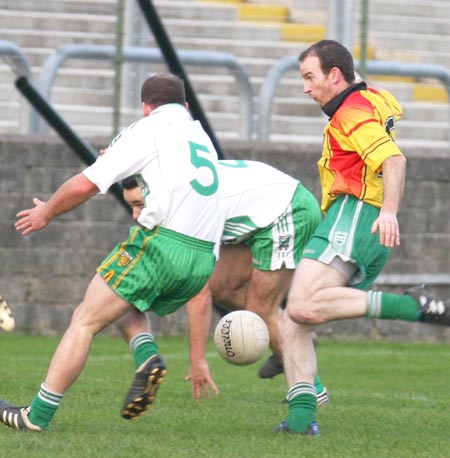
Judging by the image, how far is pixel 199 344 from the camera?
899 centimetres

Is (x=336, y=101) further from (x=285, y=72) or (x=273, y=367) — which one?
(x=285, y=72)

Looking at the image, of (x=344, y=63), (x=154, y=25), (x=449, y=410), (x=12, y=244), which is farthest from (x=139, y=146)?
(x=12, y=244)

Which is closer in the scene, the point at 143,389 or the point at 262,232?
the point at 143,389

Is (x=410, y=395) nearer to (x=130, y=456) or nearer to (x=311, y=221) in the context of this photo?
(x=311, y=221)

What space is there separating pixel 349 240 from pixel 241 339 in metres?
0.86

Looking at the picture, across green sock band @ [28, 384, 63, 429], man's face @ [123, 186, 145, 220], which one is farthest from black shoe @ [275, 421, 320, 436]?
man's face @ [123, 186, 145, 220]

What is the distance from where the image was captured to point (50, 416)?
7523 millimetres

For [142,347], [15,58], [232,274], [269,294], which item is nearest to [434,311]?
[142,347]

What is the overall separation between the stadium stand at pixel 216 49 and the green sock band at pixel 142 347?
5.88 m

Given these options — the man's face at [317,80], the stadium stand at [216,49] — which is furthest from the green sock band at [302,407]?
the stadium stand at [216,49]

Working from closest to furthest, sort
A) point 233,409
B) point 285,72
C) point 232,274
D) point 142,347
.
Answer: point 142,347
point 233,409
point 232,274
point 285,72

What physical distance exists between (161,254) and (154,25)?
511 cm

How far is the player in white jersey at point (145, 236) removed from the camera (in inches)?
289

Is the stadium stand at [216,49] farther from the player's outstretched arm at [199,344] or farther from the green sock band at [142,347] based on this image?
the green sock band at [142,347]
